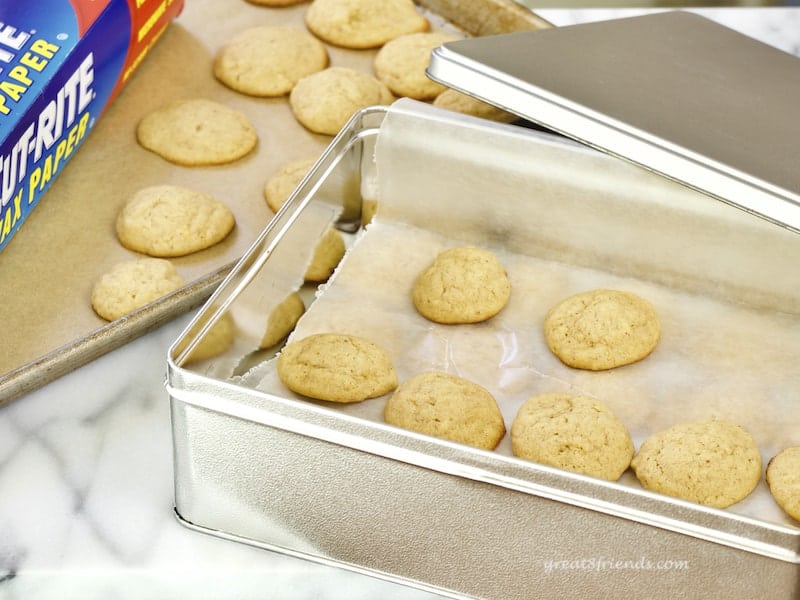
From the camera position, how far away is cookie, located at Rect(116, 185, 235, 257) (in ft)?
3.70

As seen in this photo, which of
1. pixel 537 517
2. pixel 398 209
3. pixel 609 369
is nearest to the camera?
pixel 537 517

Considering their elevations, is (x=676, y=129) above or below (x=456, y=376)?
above

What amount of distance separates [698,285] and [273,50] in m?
0.72

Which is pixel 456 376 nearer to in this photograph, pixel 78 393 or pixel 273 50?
pixel 78 393

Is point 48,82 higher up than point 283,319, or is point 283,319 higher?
point 48,82

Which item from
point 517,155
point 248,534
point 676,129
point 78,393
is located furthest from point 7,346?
point 676,129

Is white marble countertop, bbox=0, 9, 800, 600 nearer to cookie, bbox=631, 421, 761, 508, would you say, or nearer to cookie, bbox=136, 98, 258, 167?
cookie, bbox=631, 421, 761, 508

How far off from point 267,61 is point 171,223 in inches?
14.8

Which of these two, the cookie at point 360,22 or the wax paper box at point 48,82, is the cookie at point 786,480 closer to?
the wax paper box at point 48,82

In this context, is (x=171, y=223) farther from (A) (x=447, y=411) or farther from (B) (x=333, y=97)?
(A) (x=447, y=411)

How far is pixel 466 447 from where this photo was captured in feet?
2.24

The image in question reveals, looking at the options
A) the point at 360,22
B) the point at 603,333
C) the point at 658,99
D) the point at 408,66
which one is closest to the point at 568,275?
the point at 603,333

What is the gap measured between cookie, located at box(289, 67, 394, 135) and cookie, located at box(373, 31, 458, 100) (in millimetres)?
21

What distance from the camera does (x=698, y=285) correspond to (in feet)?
3.33
